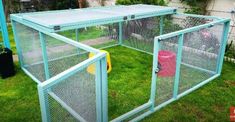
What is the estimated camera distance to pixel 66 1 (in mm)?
10281

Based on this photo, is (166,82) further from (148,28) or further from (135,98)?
(148,28)

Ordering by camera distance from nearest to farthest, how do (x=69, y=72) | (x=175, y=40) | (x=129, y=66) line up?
(x=69, y=72)
(x=175, y=40)
(x=129, y=66)

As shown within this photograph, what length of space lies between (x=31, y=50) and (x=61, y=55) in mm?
862

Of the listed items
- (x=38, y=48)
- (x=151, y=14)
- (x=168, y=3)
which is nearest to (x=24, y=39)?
(x=38, y=48)

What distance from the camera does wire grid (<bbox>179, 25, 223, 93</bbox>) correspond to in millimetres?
4086

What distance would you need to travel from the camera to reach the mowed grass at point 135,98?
374 centimetres

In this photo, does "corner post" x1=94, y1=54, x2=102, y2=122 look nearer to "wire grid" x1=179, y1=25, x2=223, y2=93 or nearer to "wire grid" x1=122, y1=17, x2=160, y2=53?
"wire grid" x1=179, y1=25, x2=223, y2=93

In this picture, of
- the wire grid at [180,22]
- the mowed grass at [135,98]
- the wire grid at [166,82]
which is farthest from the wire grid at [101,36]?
the wire grid at [166,82]

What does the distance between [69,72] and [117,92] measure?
7.48 ft

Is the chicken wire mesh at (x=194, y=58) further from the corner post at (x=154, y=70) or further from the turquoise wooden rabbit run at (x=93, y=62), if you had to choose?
the corner post at (x=154, y=70)

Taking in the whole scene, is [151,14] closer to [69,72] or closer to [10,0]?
[69,72]

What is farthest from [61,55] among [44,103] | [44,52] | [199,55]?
[199,55]

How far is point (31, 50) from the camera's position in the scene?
4.62 m

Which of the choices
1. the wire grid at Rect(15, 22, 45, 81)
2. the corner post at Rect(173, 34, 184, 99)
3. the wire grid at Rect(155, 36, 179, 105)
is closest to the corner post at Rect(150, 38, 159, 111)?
the wire grid at Rect(155, 36, 179, 105)
